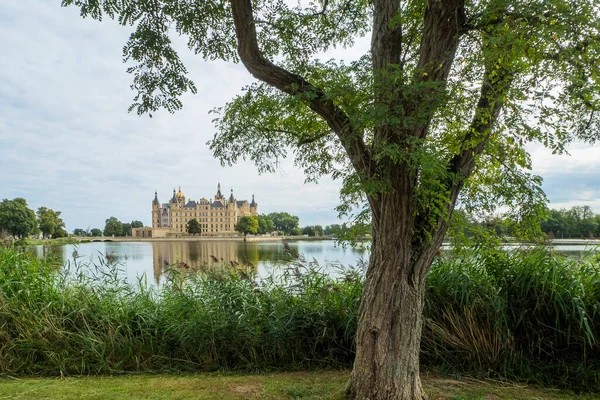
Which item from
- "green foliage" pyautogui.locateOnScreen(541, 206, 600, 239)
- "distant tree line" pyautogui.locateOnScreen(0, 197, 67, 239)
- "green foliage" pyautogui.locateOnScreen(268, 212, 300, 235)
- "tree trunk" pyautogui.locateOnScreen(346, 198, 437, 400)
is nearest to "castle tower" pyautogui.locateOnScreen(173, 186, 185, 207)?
"green foliage" pyautogui.locateOnScreen(268, 212, 300, 235)

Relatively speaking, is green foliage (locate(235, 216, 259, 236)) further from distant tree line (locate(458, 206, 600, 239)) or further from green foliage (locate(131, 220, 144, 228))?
distant tree line (locate(458, 206, 600, 239))

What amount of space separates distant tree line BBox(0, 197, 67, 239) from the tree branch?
3756 centimetres

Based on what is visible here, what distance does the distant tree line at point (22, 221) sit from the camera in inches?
1511

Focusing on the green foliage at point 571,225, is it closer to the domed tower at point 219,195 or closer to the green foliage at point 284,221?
the green foliage at point 284,221

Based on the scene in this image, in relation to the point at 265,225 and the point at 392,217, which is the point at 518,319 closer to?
the point at 392,217

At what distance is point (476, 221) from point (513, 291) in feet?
3.74

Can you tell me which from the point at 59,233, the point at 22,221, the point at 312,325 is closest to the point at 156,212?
the point at 59,233

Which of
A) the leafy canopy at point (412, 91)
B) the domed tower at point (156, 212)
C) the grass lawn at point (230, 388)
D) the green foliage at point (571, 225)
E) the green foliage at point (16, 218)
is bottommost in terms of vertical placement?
the grass lawn at point (230, 388)

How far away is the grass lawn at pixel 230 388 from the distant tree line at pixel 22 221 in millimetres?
35998

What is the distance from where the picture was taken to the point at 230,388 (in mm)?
3221

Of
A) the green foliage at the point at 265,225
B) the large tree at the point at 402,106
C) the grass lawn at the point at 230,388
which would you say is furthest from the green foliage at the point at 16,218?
the large tree at the point at 402,106

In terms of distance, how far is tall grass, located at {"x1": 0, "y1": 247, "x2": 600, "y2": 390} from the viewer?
11.5ft

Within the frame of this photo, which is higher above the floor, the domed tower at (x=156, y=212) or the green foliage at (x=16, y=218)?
the domed tower at (x=156, y=212)

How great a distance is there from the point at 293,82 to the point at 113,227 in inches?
3521
